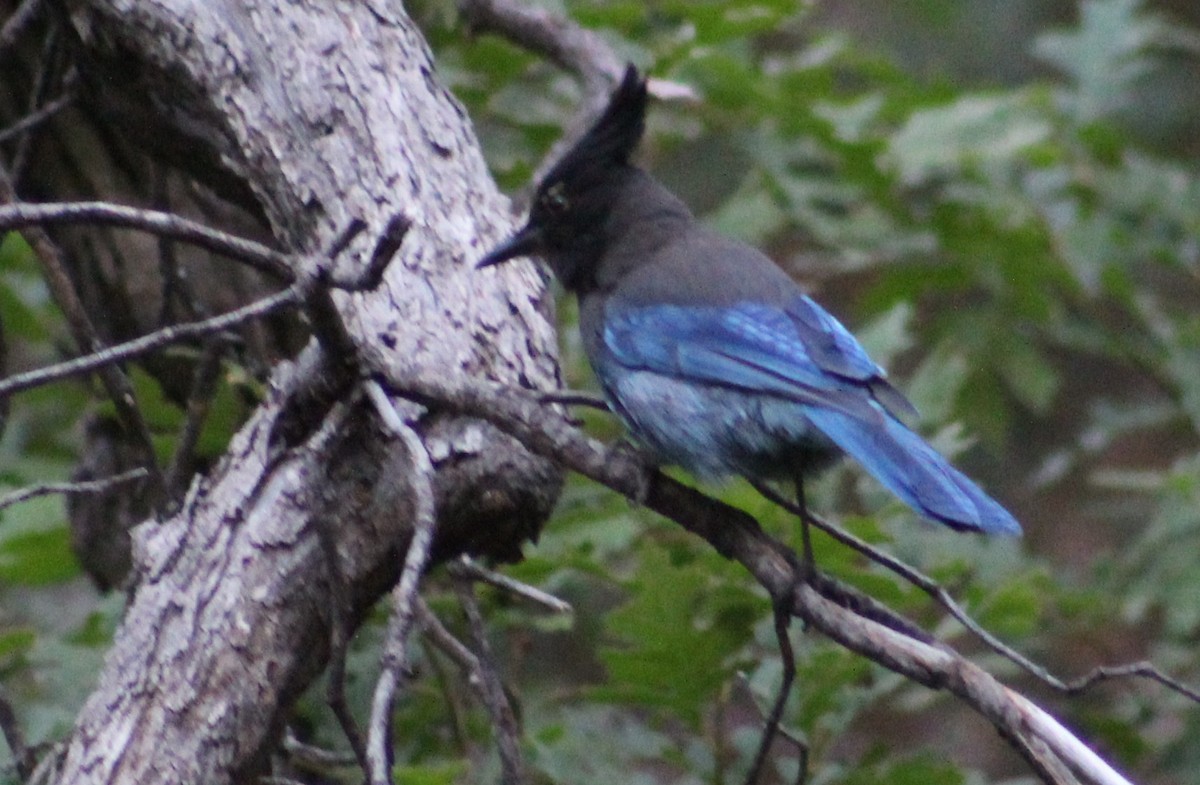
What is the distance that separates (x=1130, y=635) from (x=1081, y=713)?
3.30m

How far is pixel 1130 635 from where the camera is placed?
7.30 m

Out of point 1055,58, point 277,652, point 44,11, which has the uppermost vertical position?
point 1055,58

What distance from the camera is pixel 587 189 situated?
12.0 ft

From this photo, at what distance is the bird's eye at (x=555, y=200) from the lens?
11.6ft

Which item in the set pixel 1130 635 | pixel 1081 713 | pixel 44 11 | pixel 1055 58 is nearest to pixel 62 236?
→ pixel 44 11

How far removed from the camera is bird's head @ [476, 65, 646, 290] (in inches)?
136

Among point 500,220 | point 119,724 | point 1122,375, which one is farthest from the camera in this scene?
point 1122,375

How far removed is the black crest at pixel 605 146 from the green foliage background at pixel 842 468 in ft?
1.53

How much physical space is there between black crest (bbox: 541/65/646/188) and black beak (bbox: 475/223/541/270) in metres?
0.40

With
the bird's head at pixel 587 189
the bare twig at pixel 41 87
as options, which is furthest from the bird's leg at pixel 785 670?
the bare twig at pixel 41 87

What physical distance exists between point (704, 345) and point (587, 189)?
0.57m

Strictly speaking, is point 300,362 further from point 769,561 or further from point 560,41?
Answer: point 560,41

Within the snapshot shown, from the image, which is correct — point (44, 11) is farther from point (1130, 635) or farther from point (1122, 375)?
point (1122, 375)

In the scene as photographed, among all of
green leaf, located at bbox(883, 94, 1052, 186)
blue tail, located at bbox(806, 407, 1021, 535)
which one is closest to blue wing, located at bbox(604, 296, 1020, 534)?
blue tail, located at bbox(806, 407, 1021, 535)
